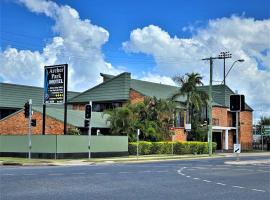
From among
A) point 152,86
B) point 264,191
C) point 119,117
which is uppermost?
point 152,86

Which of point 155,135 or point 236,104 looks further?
point 155,135

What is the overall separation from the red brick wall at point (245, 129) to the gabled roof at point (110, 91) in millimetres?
20899

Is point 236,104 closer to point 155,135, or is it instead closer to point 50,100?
point 50,100

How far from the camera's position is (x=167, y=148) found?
51.2 meters

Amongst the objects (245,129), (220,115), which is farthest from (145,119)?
(245,129)

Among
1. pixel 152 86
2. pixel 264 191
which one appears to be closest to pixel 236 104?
pixel 264 191

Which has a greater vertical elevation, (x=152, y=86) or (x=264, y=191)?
(x=152, y=86)

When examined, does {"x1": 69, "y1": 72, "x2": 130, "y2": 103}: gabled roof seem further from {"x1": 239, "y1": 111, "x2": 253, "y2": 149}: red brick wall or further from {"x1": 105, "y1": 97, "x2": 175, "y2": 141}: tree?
{"x1": 239, "y1": 111, "x2": 253, "y2": 149}: red brick wall

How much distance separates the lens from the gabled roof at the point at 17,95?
6344cm

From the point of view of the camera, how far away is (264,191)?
1523cm

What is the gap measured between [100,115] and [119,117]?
31.1 ft

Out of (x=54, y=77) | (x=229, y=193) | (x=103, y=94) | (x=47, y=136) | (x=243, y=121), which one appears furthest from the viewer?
(x=243, y=121)

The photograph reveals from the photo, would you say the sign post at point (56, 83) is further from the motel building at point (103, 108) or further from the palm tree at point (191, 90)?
the palm tree at point (191, 90)

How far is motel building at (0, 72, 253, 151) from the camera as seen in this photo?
5244cm
